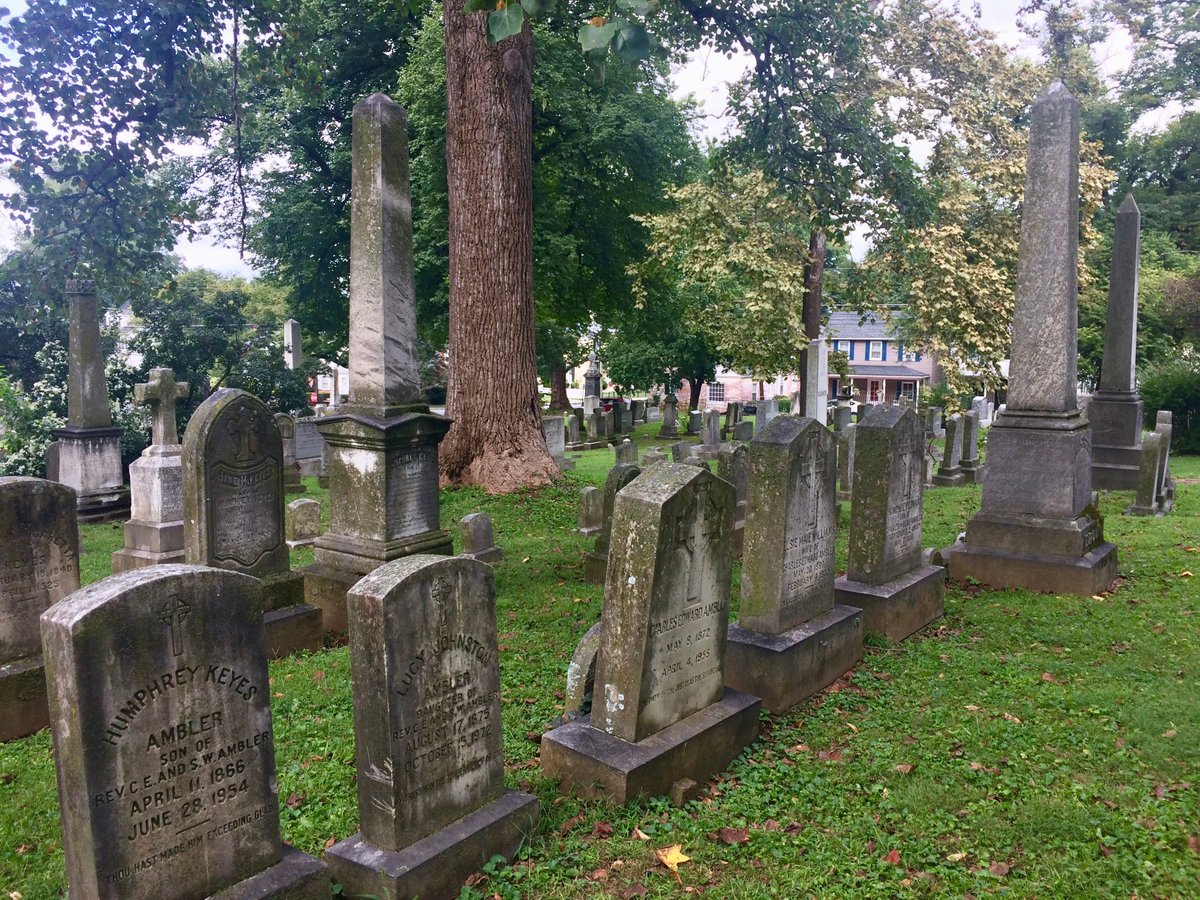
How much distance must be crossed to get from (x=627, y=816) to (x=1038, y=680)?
11.2ft

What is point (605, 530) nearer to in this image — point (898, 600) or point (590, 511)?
point (590, 511)

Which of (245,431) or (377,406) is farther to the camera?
(377,406)

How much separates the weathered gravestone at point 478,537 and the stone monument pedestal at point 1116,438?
1051 cm

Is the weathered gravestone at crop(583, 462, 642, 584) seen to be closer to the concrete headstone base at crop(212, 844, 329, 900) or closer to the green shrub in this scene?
the concrete headstone base at crop(212, 844, 329, 900)

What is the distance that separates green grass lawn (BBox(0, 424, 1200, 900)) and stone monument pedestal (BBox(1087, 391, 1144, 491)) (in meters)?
7.41

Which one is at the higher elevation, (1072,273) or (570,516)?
(1072,273)

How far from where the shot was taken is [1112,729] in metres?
4.96

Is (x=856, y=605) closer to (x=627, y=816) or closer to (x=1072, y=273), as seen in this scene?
(x=627, y=816)

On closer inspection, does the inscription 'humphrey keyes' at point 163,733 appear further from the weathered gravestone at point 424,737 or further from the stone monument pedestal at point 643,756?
the stone monument pedestal at point 643,756

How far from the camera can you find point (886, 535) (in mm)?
6785

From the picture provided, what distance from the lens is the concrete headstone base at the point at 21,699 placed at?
5.26 meters

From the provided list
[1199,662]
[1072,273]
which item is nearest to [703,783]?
[1199,662]

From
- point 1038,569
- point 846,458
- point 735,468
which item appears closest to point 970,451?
point 846,458

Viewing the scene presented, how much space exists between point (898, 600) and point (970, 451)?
36.5ft
